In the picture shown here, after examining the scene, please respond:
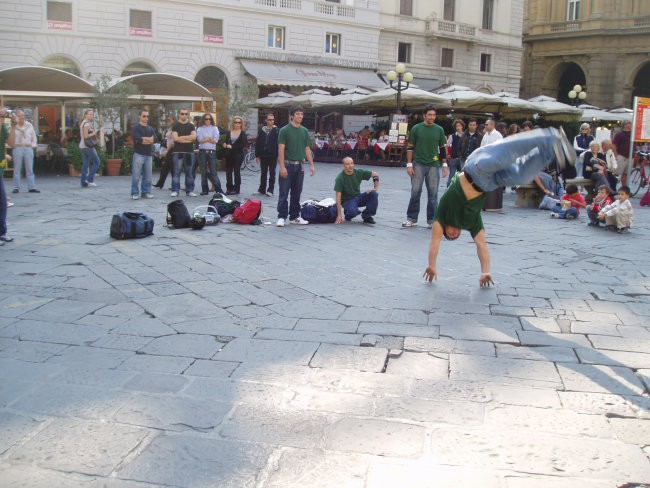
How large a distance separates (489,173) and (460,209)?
0.45 m

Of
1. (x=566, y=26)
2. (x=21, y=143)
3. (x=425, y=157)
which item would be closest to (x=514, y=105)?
(x=425, y=157)

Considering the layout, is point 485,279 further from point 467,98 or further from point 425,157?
point 467,98

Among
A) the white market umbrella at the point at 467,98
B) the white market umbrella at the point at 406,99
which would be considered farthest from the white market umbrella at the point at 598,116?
the white market umbrella at the point at 406,99

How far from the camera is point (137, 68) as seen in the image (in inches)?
1105

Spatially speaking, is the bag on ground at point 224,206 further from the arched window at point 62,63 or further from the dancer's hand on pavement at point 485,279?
the arched window at point 62,63

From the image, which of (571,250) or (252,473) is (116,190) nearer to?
(571,250)

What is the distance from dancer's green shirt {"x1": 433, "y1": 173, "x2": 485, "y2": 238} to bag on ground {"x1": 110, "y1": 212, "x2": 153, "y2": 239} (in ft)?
12.7

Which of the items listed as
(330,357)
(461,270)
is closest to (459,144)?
(461,270)

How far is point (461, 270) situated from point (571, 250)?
205 cm

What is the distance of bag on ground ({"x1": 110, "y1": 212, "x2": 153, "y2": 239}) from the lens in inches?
318

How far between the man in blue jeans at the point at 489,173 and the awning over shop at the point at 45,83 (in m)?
13.4

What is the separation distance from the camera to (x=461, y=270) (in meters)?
6.59

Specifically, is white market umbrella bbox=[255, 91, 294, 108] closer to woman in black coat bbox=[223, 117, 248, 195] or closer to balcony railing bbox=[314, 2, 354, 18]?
balcony railing bbox=[314, 2, 354, 18]

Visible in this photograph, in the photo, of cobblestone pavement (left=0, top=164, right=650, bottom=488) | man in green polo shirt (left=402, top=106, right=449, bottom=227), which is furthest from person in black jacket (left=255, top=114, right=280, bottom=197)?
cobblestone pavement (left=0, top=164, right=650, bottom=488)
